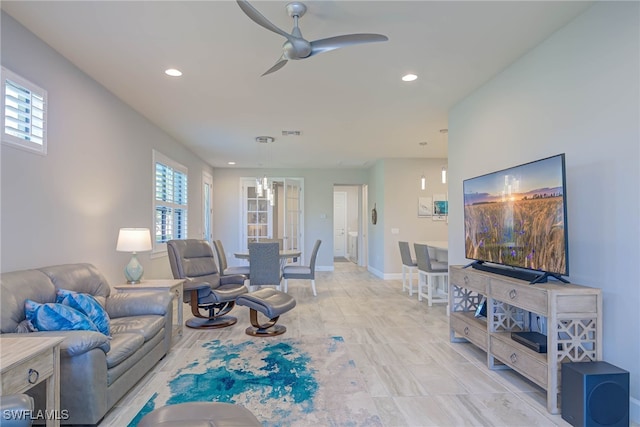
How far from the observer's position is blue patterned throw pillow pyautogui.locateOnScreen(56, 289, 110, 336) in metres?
2.44

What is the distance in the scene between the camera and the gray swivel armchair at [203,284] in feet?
13.8

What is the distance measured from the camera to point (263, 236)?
909 centimetres

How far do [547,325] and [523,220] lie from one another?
2.59 ft

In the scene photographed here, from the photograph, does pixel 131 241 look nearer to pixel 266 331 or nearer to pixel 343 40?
pixel 266 331

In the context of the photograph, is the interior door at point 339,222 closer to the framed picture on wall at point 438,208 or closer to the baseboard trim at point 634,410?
the framed picture on wall at point 438,208

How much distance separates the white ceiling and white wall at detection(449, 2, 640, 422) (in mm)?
249

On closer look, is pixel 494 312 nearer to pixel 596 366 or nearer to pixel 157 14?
pixel 596 366

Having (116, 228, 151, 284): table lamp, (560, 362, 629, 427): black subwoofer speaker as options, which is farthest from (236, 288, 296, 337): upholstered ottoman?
(560, 362, 629, 427): black subwoofer speaker

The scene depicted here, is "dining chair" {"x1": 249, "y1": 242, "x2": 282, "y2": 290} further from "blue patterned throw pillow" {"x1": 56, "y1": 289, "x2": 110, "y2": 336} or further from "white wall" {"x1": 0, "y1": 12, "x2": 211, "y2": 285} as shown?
"blue patterned throw pillow" {"x1": 56, "y1": 289, "x2": 110, "y2": 336}

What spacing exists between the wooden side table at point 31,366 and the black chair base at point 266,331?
7.31 ft

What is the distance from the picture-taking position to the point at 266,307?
12.5ft

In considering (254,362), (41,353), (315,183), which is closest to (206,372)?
(254,362)

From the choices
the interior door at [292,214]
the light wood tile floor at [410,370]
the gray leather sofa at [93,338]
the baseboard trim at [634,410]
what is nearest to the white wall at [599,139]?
the baseboard trim at [634,410]

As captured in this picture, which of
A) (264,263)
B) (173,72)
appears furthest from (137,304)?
(264,263)
